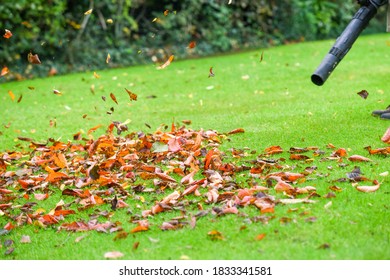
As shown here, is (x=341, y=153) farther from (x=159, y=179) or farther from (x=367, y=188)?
(x=159, y=179)

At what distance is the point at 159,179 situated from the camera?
506 centimetres

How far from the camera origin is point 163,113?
8.14 metres

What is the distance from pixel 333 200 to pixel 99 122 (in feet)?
14.0

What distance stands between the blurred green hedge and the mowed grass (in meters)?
0.85

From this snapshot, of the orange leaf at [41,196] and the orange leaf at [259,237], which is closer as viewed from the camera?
the orange leaf at [259,237]

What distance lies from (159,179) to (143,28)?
9275mm

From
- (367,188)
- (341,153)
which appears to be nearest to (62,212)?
(367,188)

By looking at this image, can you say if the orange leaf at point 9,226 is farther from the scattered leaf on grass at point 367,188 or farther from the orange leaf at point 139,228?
the scattered leaf on grass at point 367,188

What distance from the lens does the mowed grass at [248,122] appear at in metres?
3.74

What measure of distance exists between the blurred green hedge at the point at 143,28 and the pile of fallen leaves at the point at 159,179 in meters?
5.92

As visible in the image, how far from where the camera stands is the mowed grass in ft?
12.3

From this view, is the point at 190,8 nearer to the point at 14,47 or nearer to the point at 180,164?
the point at 14,47

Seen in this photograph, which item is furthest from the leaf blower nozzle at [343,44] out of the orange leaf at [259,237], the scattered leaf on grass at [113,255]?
the scattered leaf on grass at [113,255]
